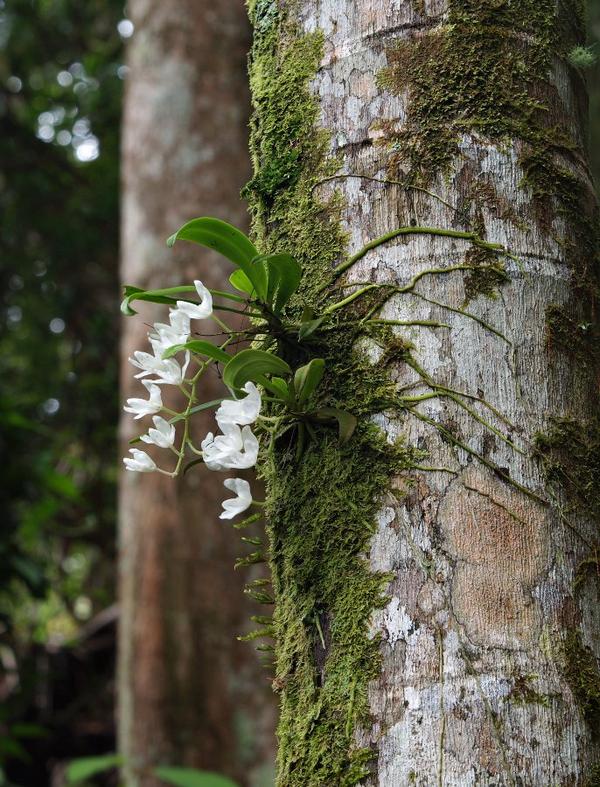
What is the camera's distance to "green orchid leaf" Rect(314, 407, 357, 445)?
1.11m

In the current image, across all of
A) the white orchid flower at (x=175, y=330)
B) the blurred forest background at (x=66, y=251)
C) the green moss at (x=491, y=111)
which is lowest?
the white orchid flower at (x=175, y=330)

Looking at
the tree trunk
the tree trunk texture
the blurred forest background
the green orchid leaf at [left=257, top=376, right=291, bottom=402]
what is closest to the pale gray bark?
the tree trunk

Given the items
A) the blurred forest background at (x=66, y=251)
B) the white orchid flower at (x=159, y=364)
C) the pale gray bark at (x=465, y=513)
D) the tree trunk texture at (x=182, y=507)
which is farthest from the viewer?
the blurred forest background at (x=66, y=251)

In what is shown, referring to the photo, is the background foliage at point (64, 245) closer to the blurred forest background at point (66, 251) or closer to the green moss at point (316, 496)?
the blurred forest background at point (66, 251)

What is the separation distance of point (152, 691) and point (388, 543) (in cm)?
292

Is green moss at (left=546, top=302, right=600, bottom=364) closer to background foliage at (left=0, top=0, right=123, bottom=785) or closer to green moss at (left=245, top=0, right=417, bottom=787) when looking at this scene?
green moss at (left=245, top=0, right=417, bottom=787)

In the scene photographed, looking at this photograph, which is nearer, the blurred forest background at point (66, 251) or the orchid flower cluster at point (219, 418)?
the orchid flower cluster at point (219, 418)

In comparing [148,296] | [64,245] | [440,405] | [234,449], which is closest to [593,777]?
[440,405]

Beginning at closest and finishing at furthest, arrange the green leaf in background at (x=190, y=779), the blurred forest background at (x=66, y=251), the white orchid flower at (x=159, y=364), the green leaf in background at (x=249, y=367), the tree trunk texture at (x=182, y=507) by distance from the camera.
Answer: the green leaf in background at (x=249, y=367) < the white orchid flower at (x=159, y=364) < the green leaf in background at (x=190, y=779) < the tree trunk texture at (x=182, y=507) < the blurred forest background at (x=66, y=251)

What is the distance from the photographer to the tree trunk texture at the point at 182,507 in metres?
3.69

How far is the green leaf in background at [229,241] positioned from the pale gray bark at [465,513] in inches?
5.2

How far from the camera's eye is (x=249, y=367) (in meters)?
1.12

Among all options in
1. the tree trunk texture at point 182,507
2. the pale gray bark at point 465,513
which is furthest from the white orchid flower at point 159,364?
the tree trunk texture at point 182,507

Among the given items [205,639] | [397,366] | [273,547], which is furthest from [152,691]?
[397,366]
